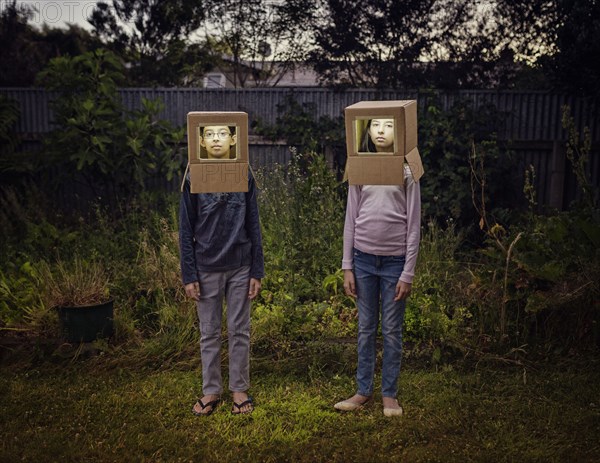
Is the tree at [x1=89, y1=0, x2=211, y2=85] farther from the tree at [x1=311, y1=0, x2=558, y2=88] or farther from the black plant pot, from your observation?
the black plant pot

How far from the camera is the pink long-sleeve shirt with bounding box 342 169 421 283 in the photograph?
3461 millimetres

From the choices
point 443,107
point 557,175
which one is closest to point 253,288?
point 443,107

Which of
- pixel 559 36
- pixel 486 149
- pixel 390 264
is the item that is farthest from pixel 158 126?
pixel 390 264

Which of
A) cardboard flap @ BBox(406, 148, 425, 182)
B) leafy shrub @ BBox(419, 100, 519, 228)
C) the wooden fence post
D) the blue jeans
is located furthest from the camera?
the wooden fence post

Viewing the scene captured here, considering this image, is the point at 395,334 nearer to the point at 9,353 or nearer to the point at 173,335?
the point at 173,335

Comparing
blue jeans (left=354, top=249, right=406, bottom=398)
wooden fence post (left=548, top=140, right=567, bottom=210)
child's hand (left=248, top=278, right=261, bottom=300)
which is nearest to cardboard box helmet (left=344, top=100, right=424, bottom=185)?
blue jeans (left=354, top=249, right=406, bottom=398)

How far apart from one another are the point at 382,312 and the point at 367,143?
98 cm

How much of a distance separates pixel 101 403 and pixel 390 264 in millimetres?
2028

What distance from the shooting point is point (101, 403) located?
154 inches

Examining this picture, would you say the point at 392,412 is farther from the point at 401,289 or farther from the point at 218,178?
the point at 218,178

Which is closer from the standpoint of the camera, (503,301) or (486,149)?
(503,301)

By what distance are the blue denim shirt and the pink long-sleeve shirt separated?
0.69 metres

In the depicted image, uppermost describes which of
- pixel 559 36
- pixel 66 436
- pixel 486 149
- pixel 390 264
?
pixel 559 36

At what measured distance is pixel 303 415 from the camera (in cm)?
377
